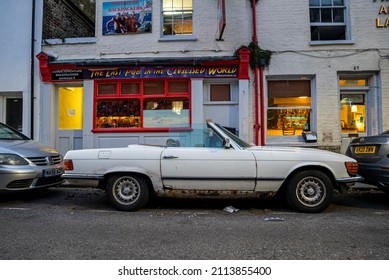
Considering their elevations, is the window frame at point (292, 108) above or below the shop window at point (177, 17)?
below

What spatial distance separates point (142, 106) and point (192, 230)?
663 cm

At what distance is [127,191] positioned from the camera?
17.1 feet

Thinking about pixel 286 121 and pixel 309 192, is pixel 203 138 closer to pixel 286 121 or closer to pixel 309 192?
pixel 309 192

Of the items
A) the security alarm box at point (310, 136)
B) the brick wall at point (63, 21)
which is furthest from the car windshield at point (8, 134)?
the security alarm box at point (310, 136)

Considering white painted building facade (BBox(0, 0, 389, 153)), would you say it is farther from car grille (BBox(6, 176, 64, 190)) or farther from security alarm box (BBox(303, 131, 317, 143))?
car grille (BBox(6, 176, 64, 190))

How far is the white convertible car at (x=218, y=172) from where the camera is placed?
5.00 metres

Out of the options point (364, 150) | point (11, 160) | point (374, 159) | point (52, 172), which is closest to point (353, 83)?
point (364, 150)

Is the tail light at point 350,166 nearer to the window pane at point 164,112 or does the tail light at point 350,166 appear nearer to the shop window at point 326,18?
the window pane at point 164,112

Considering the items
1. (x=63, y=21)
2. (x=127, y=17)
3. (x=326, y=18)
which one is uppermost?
(x=63, y=21)

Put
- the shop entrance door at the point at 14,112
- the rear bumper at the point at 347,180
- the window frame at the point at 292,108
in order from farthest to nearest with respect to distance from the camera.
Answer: the shop entrance door at the point at 14,112 → the window frame at the point at 292,108 → the rear bumper at the point at 347,180

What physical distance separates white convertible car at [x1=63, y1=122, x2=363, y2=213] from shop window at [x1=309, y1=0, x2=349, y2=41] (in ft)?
21.1

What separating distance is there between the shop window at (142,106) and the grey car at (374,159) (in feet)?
17.7

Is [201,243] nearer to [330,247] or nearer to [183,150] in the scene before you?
[330,247]

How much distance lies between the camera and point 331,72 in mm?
9586
